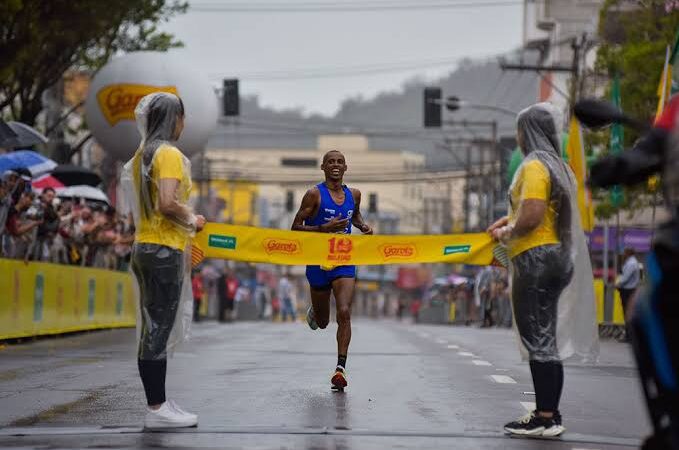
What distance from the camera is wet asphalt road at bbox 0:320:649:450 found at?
28.3 ft

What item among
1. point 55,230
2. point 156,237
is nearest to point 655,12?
point 55,230

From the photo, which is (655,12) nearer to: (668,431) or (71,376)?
(71,376)

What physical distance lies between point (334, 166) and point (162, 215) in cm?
387

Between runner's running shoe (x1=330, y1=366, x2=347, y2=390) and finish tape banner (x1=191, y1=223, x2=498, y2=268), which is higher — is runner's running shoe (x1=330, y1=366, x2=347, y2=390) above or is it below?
below

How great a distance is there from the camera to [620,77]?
35.9 meters

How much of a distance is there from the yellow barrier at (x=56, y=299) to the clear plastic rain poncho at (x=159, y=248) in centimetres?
825

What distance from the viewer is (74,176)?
31875 mm

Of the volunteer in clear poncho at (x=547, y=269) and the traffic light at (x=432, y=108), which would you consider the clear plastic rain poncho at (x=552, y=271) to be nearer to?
the volunteer in clear poncho at (x=547, y=269)

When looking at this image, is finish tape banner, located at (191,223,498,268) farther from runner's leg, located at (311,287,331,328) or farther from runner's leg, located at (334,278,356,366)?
runner's leg, located at (311,287,331,328)

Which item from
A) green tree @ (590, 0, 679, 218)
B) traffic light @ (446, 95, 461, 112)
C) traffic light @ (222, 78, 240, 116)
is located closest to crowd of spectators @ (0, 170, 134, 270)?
traffic light @ (222, 78, 240, 116)

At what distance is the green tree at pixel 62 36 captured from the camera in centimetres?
2723

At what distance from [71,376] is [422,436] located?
5883 millimetres

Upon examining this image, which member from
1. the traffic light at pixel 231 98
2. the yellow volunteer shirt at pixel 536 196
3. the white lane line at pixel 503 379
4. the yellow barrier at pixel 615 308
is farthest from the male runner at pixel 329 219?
the traffic light at pixel 231 98

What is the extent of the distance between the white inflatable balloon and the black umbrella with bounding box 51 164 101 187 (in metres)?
4.56
